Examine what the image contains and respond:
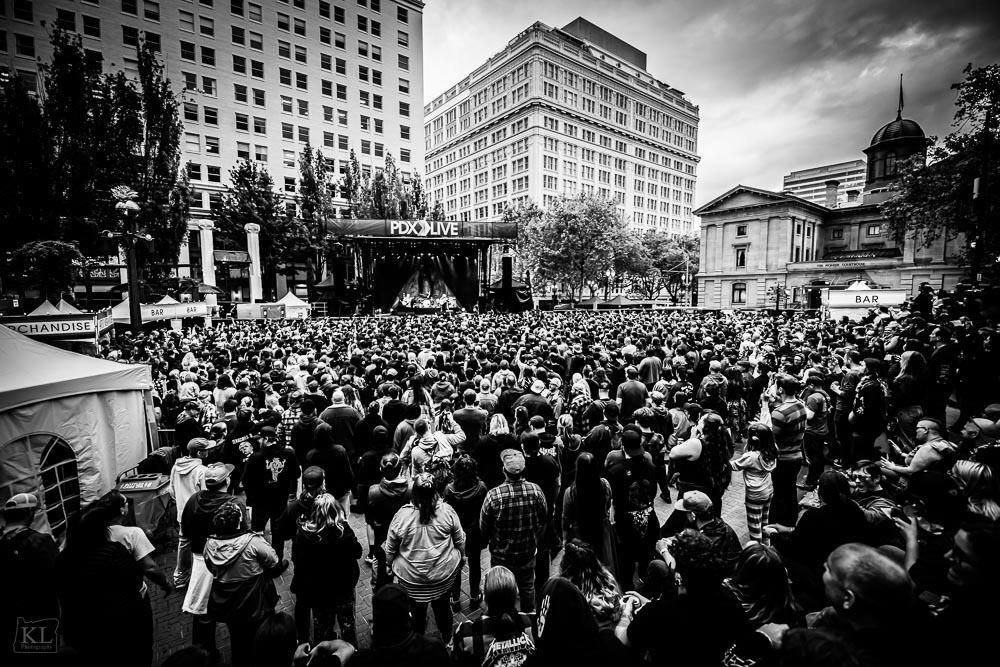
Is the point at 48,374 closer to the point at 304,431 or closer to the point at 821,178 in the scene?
the point at 304,431

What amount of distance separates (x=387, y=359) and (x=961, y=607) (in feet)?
32.1

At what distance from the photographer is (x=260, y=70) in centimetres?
4619

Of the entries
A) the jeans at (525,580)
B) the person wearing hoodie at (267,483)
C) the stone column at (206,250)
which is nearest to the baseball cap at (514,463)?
the jeans at (525,580)

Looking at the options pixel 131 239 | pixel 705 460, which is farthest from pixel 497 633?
pixel 131 239

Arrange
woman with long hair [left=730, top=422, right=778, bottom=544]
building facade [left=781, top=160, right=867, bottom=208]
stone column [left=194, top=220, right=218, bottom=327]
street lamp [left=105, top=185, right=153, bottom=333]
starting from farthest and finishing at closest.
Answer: building facade [left=781, top=160, right=867, bottom=208]
stone column [left=194, top=220, right=218, bottom=327]
street lamp [left=105, top=185, right=153, bottom=333]
woman with long hair [left=730, top=422, right=778, bottom=544]

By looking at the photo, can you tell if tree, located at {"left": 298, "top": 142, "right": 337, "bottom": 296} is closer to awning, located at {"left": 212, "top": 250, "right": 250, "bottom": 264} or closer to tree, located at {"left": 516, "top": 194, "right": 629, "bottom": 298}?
awning, located at {"left": 212, "top": 250, "right": 250, "bottom": 264}

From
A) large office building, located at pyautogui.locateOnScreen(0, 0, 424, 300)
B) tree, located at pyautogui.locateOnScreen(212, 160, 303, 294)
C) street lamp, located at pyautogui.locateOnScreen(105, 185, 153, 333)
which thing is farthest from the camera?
large office building, located at pyautogui.locateOnScreen(0, 0, 424, 300)

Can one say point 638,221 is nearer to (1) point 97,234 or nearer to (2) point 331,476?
(1) point 97,234

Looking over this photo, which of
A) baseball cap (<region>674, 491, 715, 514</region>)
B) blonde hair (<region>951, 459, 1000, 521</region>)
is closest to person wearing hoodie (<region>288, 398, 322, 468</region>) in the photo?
baseball cap (<region>674, 491, 715, 514</region>)

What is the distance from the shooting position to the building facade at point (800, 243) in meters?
44.8

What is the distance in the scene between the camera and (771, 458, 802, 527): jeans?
490cm

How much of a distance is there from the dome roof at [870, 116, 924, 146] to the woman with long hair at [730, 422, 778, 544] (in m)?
68.8

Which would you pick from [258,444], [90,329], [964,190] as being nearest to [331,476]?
[258,444]

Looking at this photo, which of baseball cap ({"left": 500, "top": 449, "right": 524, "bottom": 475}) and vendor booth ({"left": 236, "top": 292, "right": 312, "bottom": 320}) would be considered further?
vendor booth ({"left": 236, "top": 292, "right": 312, "bottom": 320})
